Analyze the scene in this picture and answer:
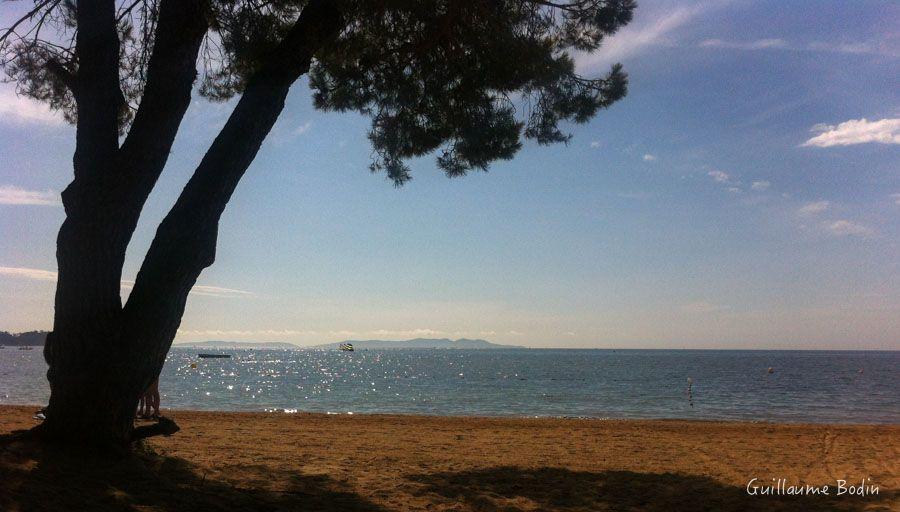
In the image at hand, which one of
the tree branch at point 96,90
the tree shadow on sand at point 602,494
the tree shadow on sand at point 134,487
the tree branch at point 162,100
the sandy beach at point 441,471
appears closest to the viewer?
the tree shadow on sand at point 134,487

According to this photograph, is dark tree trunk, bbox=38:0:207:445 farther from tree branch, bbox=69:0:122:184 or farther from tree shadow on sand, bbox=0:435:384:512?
tree shadow on sand, bbox=0:435:384:512

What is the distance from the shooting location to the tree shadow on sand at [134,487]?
395 centimetres

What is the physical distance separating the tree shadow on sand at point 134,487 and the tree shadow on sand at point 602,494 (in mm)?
1063

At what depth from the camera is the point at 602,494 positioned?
6.03 meters

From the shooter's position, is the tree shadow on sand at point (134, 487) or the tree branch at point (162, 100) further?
the tree branch at point (162, 100)

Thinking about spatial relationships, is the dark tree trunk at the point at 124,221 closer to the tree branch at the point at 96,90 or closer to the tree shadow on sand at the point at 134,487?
the tree branch at the point at 96,90

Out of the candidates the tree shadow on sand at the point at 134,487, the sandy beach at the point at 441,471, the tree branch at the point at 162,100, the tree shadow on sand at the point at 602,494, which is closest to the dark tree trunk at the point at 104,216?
the tree branch at the point at 162,100

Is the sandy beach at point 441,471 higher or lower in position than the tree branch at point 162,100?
lower

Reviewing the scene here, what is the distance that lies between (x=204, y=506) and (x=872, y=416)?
28.6 metres

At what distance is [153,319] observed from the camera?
4.97 meters

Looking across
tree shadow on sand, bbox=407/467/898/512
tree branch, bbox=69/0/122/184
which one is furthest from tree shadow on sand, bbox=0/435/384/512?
tree branch, bbox=69/0/122/184

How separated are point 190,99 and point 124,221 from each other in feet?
4.32

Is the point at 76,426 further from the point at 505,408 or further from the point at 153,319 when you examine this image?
the point at 505,408

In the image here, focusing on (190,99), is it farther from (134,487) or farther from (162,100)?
(134,487)
